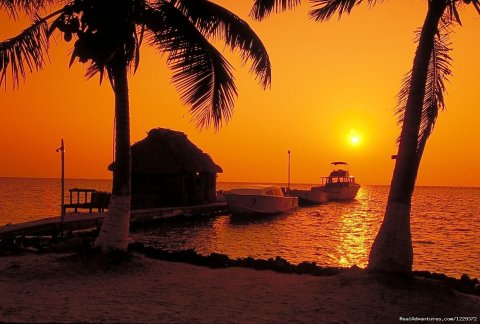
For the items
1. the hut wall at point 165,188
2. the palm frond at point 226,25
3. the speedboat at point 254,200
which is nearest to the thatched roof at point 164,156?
the hut wall at point 165,188

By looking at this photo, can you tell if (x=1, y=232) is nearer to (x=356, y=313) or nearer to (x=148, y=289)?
(x=148, y=289)

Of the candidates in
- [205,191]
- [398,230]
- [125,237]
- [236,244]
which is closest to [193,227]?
[236,244]

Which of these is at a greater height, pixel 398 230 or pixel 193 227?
pixel 398 230

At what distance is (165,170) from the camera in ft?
122

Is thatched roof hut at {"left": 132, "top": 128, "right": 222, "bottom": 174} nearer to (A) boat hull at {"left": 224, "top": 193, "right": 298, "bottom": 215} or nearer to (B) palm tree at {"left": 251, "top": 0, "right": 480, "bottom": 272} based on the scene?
(A) boat hull at {"left": 224, "top": 193, "right": 298, "bottom": 215}

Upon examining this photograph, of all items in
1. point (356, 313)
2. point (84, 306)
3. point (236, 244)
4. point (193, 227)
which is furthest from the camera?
point (193, 227)

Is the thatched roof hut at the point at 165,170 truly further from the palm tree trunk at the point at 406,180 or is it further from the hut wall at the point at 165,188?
the palm tree trunk at the point at 406,180

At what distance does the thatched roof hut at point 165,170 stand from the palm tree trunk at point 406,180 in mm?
27920

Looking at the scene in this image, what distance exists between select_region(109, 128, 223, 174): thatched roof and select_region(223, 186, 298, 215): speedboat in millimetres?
3518

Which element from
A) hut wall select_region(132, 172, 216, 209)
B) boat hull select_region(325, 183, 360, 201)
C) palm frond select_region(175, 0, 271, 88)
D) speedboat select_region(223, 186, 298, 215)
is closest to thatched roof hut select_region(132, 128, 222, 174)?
hut wall select_region(132, 172, 216, 209)

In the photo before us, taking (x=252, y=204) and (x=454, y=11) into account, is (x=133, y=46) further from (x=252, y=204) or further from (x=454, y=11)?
(x=252, y=204)

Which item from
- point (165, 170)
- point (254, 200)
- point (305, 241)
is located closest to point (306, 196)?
point (254, 200)

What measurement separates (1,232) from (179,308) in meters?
13.9

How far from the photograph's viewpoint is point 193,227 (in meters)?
33.0
